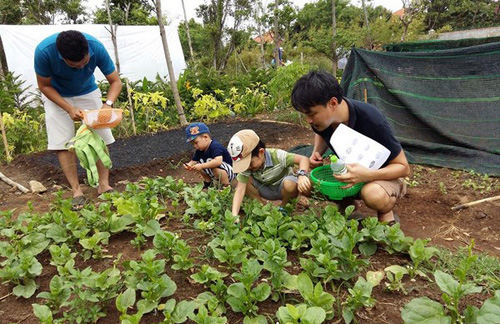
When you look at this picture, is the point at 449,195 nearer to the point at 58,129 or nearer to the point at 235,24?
the point at 58,129

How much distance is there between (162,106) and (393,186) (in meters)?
5.14

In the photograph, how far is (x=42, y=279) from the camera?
6.66 feet

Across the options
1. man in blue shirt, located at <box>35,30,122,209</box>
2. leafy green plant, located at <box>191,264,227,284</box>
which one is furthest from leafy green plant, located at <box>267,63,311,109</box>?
leafy green plant, located at <box>191,264,227,284</box>

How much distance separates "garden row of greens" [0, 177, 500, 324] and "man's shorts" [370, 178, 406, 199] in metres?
0.28

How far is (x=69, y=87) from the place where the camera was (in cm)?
326

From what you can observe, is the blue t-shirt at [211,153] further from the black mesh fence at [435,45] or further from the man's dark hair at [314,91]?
the black mesh fence at [435,45]

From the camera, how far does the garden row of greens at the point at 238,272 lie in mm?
1503

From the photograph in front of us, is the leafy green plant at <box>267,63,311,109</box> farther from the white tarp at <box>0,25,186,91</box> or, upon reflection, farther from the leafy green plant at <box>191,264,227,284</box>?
the leafy green plant at <box>191,264,227,284</box>

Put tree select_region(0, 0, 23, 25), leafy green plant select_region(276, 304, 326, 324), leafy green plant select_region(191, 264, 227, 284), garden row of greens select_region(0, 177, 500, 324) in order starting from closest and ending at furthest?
leafy green plant select_region(276, 304, 326, 324)
garden row of greens select_region(0, 177, 500, 324)
leafy green plant select_region(191, 264, 227, 284)
tree select_region(0, 0, 23, 25)

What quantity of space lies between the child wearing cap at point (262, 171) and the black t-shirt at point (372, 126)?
424 millimetres

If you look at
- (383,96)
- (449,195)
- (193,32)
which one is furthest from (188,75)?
(193,32)

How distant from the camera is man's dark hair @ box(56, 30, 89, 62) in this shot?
109 inches

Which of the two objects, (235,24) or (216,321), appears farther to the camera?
(235,24)

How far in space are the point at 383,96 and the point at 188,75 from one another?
568 cm
